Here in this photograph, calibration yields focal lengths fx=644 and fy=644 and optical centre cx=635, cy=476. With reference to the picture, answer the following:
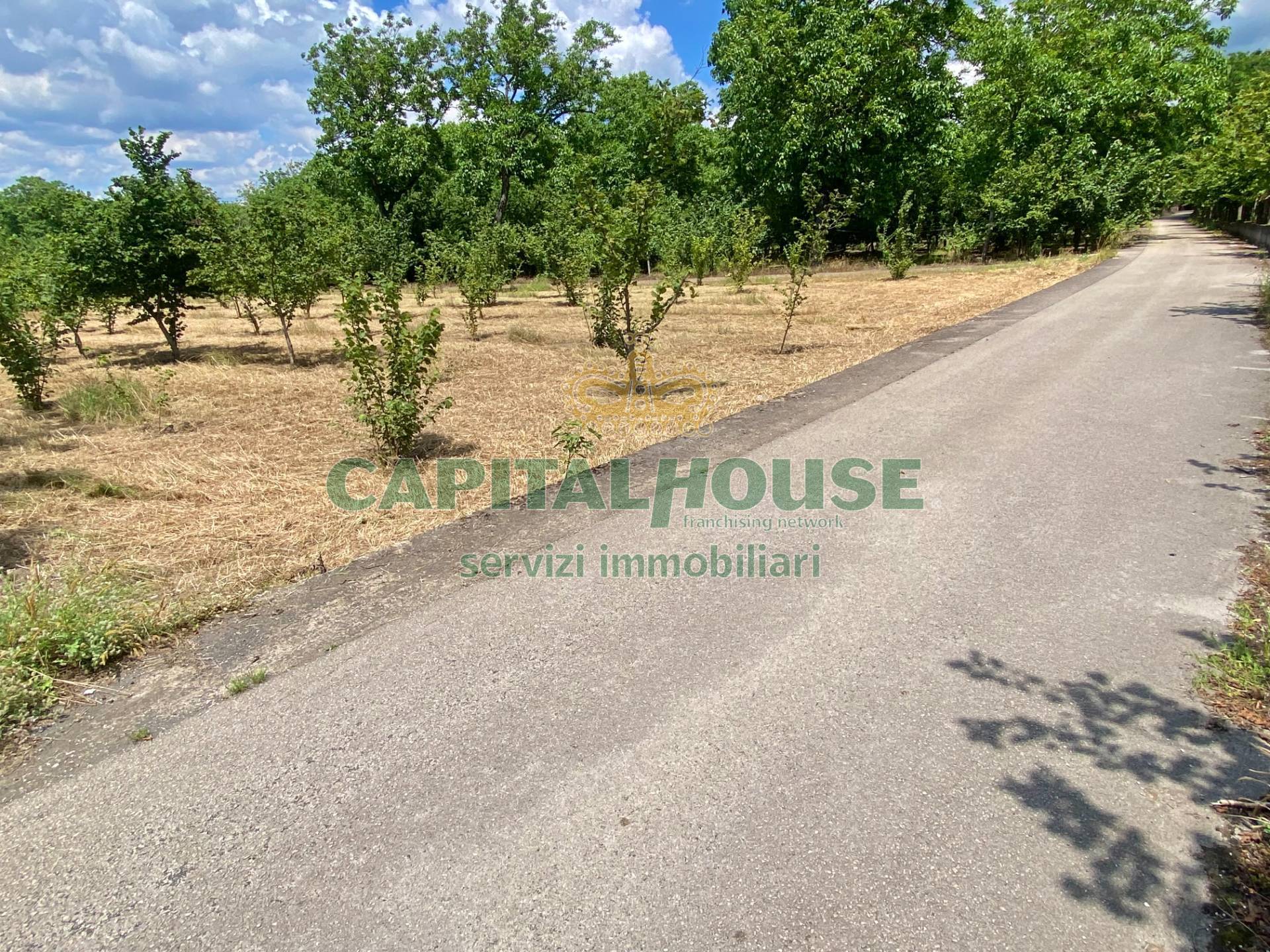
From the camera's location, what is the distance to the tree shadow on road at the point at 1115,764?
1874mm

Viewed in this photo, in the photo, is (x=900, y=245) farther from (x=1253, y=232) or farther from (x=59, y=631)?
(x=59, y=631)

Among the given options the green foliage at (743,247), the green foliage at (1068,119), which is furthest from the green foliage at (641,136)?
the green foliage at (1068,119)

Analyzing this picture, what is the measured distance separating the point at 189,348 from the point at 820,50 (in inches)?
908

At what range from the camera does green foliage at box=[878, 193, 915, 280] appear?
22.9 m

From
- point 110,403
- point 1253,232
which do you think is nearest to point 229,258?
point 110,403

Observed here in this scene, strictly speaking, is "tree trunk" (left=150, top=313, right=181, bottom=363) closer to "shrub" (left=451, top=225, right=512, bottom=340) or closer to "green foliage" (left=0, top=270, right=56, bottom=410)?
"green foliage" (left=0, top=270, right=56, bottom=410)

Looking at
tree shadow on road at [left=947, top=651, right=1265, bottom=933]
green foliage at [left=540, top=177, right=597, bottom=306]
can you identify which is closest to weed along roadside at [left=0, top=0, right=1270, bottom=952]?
tree shadow on road at [left=947, top=651, right=1265, bottom=933]

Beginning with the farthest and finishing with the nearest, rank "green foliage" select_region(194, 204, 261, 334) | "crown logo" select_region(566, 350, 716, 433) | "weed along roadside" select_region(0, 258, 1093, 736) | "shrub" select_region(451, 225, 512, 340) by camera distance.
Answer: "shrub" select_region(451, 225, 512, 340) → "green foliage" select_region(194, 204, 261, 334) → "crown logo" select_region(566, 350, 716, 433) → "weed along roadside" select_region(0, 258, 1093, 736)

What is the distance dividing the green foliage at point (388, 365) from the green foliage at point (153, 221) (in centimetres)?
648

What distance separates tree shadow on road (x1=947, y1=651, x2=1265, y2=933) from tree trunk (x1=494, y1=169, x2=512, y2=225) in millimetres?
32005

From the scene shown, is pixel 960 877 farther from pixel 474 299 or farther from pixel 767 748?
pixel 474 299

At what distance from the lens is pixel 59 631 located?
3014 mm

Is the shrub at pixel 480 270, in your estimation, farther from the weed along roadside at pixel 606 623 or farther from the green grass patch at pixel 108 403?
the green grass patch at pixel 108 403

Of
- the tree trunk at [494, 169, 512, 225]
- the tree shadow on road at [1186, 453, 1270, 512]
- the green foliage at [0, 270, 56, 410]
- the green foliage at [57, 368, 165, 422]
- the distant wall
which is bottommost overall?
the tree shadow on road at [1186, 453, 1270, 512]
